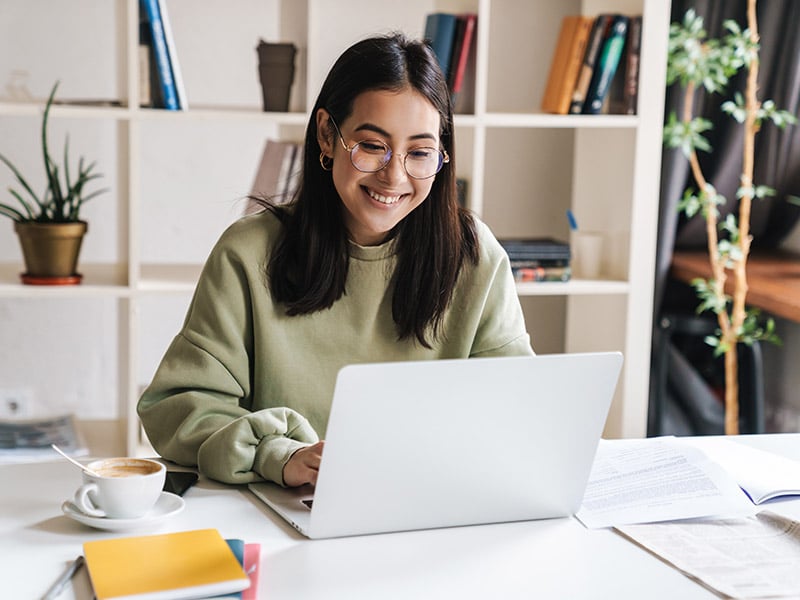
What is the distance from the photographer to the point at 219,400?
1483 millimetres

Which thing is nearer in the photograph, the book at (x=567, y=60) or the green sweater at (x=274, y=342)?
the green sweater at (x=274, y=342)

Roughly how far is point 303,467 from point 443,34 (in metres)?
1.59

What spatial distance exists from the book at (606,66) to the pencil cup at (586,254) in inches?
13.1

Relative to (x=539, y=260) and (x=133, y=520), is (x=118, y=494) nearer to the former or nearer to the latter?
(x=133, y=520)

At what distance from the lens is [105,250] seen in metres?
2.91

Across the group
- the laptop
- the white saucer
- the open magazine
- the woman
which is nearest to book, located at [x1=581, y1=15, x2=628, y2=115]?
the woman

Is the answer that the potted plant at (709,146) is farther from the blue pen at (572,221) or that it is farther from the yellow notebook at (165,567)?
the yellow notebook at (165,567)

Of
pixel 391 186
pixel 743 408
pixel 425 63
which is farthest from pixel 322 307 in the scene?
pixel 743 408

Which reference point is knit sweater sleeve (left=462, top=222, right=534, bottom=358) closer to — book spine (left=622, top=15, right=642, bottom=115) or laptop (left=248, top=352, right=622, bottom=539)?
laptop (left=248, top=352, right=622, bottom=539)

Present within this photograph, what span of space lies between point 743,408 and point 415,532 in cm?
222

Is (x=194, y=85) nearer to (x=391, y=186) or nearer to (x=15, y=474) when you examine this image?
(x=391, y=186)

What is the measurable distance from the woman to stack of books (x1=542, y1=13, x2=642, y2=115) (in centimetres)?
111

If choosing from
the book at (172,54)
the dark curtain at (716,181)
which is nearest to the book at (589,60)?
the dark curtain at (716,181)

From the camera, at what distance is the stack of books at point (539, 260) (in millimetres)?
2721
